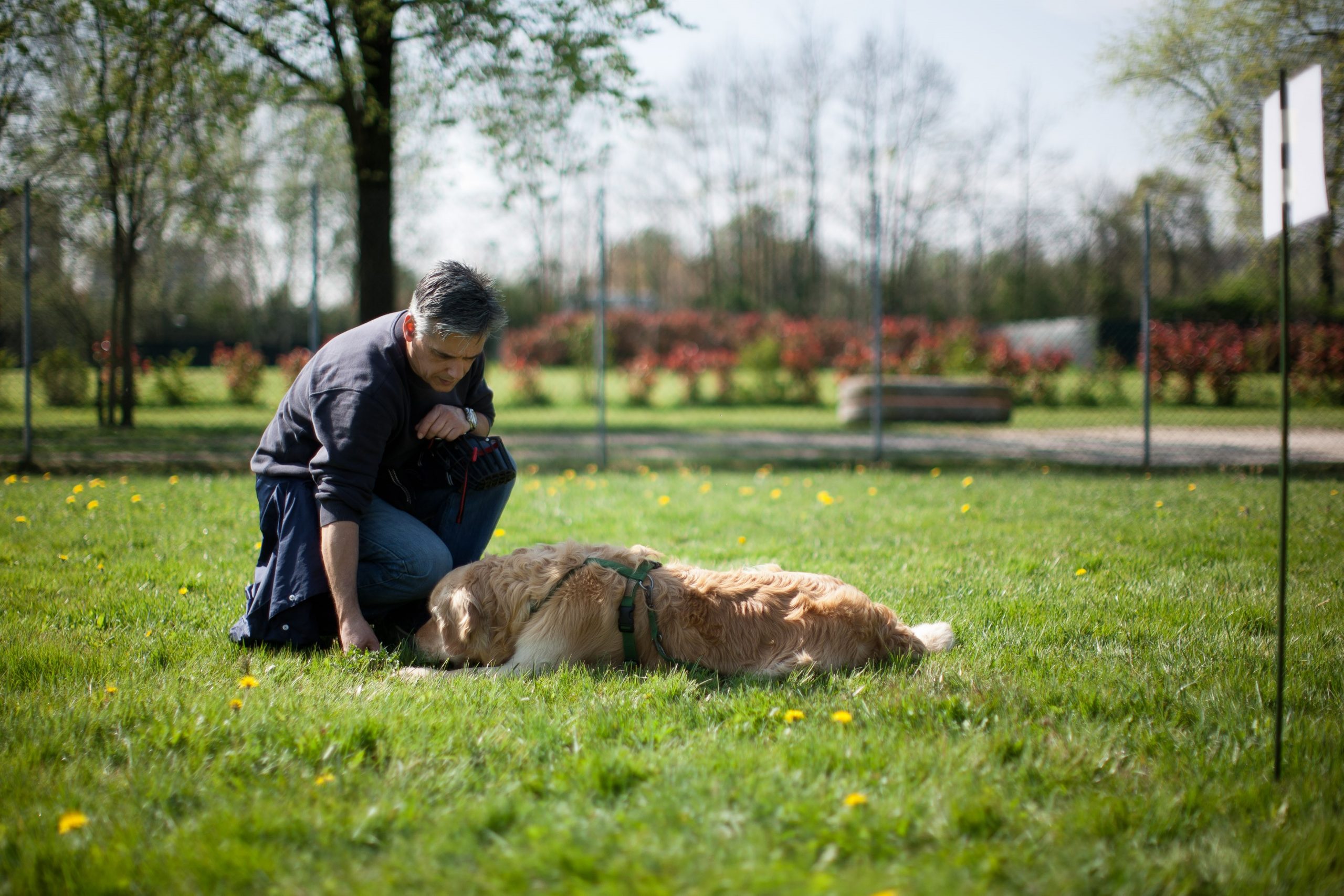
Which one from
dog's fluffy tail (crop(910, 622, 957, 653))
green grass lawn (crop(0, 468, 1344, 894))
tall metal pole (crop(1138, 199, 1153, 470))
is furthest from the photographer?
tall metal pole (crop(1138, 199, 1153, 470))

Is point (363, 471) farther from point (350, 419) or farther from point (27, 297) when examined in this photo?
point (27, 297)

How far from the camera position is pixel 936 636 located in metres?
3.27

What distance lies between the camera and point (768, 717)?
2600mm

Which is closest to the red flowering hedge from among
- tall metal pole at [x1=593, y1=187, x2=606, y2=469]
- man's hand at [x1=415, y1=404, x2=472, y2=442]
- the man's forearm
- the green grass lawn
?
tall metal pole at [x1=593, y1=187, x2=606, y2=469]

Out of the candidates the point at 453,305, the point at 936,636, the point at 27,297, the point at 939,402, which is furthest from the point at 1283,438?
the point at 939,402

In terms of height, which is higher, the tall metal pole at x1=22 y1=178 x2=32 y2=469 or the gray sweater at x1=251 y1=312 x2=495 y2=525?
the tall metal pole at x1=22 y1=178 x2=32 y2=469

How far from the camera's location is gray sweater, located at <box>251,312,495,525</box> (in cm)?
305

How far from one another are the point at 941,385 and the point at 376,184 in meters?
9.14

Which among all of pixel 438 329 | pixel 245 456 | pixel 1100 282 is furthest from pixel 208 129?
pixel 1100 282

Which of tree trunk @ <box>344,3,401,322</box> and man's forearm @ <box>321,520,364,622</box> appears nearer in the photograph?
man's forearm @ <box>321,520,364,622</box>

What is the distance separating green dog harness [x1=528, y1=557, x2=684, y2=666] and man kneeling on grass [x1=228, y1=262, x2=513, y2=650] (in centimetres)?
66

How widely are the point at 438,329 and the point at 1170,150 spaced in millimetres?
12815

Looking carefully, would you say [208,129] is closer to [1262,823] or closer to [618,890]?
[618,890]

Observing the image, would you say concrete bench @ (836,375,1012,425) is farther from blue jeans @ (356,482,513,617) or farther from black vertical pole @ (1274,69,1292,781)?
black vertical pole @ (1274,69,1292,781)
